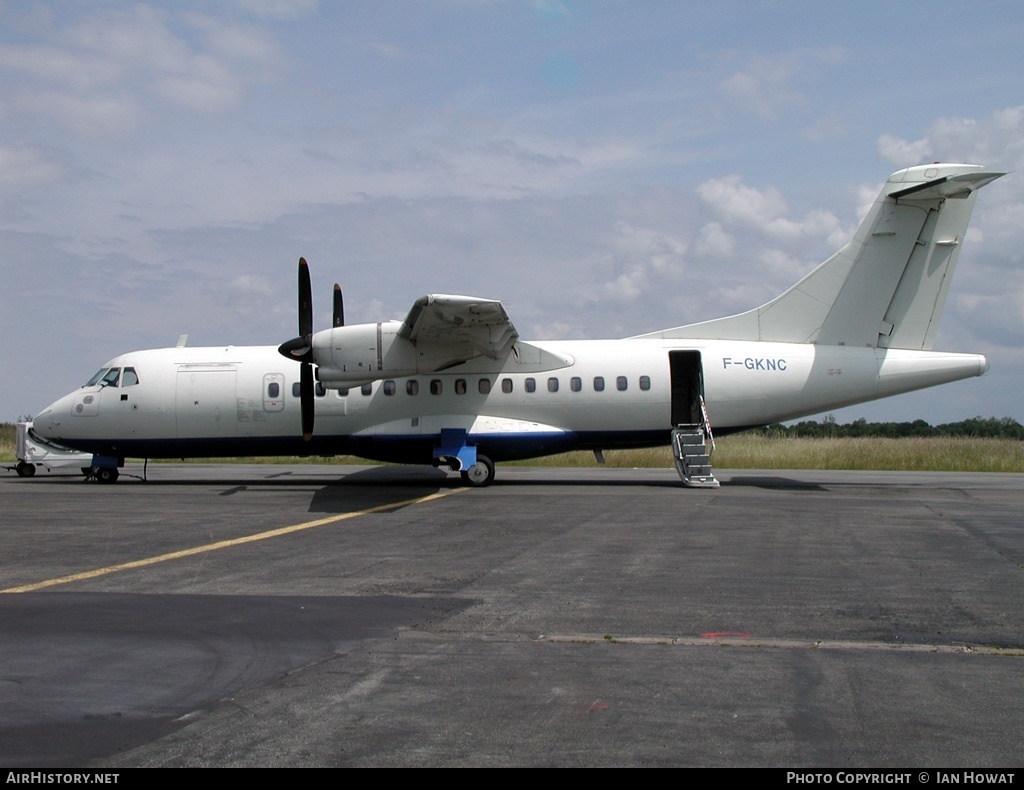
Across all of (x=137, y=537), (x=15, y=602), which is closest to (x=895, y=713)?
(x=15, y=602)

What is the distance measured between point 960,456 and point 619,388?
19.0 meters

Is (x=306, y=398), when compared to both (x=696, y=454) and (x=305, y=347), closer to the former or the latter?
(x=305, y=347)

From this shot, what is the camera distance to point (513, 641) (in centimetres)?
703

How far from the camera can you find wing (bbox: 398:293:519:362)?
18.8 m

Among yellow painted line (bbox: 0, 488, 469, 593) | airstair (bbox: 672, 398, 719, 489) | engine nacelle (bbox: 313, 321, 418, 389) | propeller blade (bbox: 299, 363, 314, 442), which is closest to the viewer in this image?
yellow painted line (bbox: 0, 488, 469, 593)

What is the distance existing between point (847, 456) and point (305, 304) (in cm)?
2262

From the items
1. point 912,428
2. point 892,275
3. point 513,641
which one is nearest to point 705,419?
point 892,275

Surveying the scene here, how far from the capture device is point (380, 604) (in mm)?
8477

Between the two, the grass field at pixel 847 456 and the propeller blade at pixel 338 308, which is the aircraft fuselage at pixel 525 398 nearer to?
the propeller blade at pixel 338 308

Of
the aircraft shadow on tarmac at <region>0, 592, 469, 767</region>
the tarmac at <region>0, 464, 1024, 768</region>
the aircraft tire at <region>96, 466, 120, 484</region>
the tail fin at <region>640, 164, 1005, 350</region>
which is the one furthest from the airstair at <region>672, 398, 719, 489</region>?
the aircraft tire at <region>96, 466, 120, 484</region>

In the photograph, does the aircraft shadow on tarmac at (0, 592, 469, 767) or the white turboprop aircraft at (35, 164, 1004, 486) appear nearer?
the aircraft shadow on tarmac at (0, 592, 469, 767)

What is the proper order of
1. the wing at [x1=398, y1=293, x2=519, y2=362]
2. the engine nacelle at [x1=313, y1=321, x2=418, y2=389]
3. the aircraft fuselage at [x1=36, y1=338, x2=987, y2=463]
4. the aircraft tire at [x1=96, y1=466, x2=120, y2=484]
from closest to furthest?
the wing at [x1=398, y1=293, x2=519, y2=362] < the engine nacelle at [x1=313, y1=321, x2=418, y2=389] < the aircraft fuselage at [x1=36, y1=338, x2=987, y2=463] < the aircraft tire at [x1=96, y1=466, x2=120, y2=484]

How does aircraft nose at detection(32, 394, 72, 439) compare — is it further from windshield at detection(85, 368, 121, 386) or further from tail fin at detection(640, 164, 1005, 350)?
tail fin at detection(640, 164, 1005, 350)

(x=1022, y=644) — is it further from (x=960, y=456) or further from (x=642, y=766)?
(x=960, y=456)
